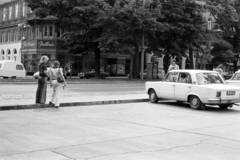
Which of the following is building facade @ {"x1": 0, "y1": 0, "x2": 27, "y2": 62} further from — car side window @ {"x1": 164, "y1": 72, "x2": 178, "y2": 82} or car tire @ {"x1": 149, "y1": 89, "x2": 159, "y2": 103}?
car side window @ {"x1": 164, "y1": 72, "x2": 178, "y2": 82}

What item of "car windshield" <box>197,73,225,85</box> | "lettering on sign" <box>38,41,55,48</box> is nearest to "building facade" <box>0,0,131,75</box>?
"lettering on sign" <box>38,41,55,48</box>

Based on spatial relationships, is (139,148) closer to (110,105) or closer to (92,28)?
(110,105)

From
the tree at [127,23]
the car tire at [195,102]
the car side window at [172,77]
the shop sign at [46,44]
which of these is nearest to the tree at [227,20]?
the tree at [127,23]

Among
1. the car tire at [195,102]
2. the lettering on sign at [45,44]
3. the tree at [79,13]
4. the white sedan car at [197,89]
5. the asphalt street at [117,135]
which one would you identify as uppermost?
the tree at [79,13]

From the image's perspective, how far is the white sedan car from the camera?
509 inches

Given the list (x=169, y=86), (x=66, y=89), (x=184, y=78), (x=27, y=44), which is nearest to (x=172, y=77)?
(x=169, y=86)

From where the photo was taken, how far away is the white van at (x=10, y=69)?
34.7m

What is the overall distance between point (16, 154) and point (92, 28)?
104ft

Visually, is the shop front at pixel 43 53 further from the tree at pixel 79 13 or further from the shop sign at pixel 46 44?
the tree at pixel 79 13

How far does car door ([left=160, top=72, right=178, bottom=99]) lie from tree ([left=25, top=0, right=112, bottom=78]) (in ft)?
69.1

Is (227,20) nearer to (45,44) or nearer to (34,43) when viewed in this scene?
(45,44)

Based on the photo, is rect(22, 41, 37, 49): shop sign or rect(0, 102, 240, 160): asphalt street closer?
rect(0, 102, 240, 160): asphalt street

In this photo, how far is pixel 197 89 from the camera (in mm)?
13352

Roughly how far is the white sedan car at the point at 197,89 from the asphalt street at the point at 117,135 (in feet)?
2.35
